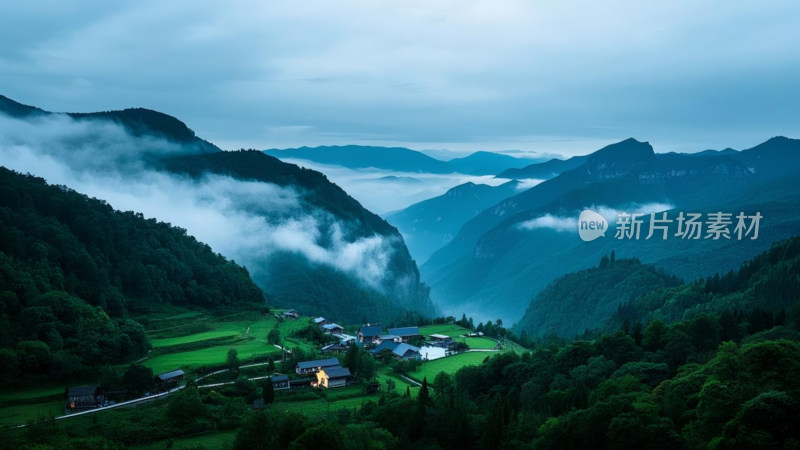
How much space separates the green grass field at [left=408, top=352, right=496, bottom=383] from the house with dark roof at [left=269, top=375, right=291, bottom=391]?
436 inches

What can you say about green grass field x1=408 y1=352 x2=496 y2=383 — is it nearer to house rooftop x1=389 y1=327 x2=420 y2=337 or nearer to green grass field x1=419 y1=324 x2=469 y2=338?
house rooftop x1=389 y1=327 x2=420 y2=337

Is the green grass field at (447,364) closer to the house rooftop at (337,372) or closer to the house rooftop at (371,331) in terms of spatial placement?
the house rooftop at (337,372)

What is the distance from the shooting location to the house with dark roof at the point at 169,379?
1681 inches

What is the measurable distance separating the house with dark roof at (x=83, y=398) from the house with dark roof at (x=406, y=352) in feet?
87.2

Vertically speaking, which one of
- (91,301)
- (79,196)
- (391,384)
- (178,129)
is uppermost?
(178,129)

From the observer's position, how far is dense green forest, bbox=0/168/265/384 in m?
45.6

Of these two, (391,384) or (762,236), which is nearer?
(391,384)

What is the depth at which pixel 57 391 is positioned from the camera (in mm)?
41344

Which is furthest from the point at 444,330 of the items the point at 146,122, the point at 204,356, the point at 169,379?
the point at 146,122

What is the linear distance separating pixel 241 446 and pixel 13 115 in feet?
471

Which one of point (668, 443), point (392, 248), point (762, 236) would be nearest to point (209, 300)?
point (668, 443)

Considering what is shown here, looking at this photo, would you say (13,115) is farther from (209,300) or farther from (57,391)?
(57,391)

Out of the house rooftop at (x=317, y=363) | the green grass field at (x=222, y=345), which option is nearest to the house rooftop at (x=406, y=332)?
the green grass field at (x=222, y=345)

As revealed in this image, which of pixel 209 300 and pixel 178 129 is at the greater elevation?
pixel 178 129
